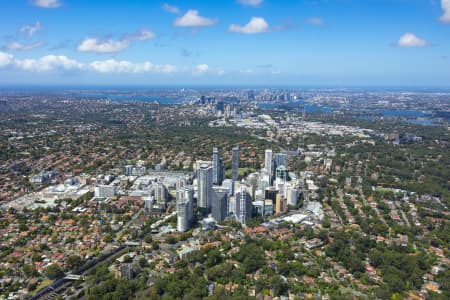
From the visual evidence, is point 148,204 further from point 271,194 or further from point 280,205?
point 280,205

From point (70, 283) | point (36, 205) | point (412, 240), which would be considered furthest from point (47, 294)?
point (412, 240)

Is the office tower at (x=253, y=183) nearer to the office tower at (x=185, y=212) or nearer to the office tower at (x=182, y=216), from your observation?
the office tower at (x=185, y=212)

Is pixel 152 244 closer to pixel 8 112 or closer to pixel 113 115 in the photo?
pixel 113 115

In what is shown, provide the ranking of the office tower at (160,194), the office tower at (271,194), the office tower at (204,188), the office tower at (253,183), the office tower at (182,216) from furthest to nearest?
Result: the office tower at (253,183), the office tower at (271,194), the office tower at (160,194), the office tower at (204,188), the office tower at (182,216)

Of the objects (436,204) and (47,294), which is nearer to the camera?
(47,294)

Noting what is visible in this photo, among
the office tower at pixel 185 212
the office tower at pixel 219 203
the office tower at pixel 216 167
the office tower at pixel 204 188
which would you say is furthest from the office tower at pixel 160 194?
the office tower at pixel 216 167

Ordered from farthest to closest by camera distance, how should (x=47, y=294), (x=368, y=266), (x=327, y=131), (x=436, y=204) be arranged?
(x=327, y=131) < (x=436, y=204) < (x=368, y=266) < (x=47, y=294)
